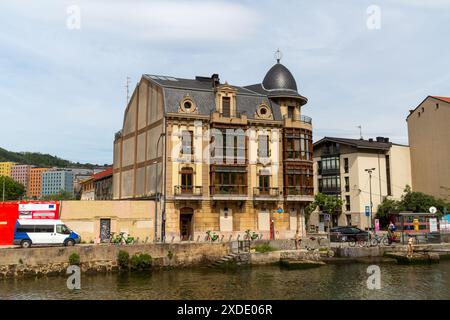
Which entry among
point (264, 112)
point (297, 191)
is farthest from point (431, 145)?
point (264, 112)

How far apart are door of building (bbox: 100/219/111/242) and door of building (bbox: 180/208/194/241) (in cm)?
775

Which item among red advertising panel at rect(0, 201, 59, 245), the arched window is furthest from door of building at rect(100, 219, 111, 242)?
the arched window

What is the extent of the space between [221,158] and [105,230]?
47.7 feet

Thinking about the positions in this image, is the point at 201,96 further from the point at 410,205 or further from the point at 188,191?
the point at 410,205

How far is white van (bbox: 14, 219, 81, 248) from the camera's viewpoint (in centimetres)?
4000

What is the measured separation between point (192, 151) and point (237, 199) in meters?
7.22

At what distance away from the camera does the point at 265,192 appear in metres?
54.4

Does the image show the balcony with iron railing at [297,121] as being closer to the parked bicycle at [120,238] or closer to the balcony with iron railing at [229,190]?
the balcony with iron railing at [229,190]

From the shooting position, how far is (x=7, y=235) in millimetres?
43281

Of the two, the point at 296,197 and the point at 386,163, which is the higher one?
the point at 386,163

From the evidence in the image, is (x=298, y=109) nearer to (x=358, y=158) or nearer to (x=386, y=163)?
(x=358, y=158)

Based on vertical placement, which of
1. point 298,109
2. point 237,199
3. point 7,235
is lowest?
point 7,235

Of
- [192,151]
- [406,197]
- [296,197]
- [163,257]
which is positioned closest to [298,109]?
[296,197]

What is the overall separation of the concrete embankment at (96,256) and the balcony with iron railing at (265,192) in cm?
1016
